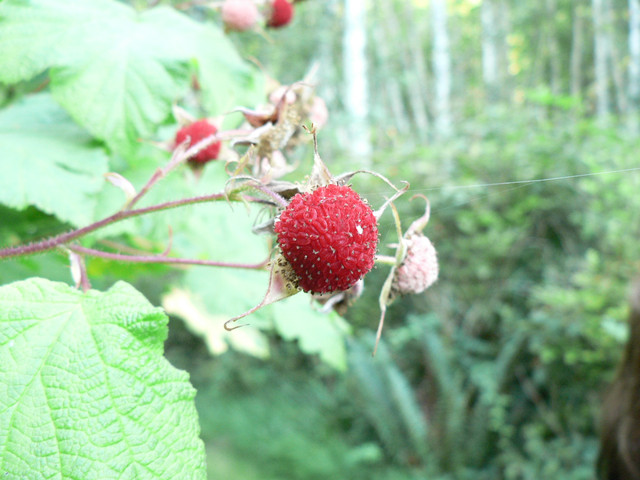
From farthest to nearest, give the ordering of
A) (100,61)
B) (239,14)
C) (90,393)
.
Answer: (239,14) < (100,61) < (90,393)

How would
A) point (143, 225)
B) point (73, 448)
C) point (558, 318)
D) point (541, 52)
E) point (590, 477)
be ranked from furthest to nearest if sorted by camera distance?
point (541, 52)
point (558, 318)
point (590, 477)
point (143, 225)
point (73, 448)

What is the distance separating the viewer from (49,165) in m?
0.75

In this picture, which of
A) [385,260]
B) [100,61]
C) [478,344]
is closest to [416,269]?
[385,260]

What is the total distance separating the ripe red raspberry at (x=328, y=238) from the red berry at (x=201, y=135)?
1.08ft

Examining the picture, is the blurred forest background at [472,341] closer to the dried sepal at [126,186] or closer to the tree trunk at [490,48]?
the dried sepal at [126,186]

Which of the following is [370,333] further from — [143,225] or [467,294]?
[143,225]

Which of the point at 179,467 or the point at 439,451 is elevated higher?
the point at 179,467

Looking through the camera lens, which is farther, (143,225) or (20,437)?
(143,225)

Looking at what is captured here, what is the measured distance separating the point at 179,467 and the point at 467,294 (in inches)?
151

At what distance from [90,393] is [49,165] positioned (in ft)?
1.46

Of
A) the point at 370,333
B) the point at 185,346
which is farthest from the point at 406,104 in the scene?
the point at 370,333

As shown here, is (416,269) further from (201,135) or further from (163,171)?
(201,135)

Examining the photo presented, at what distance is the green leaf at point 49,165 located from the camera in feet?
2.31

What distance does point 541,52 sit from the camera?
13336 mm
